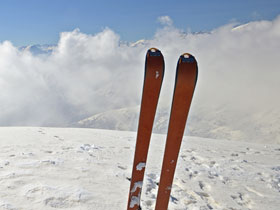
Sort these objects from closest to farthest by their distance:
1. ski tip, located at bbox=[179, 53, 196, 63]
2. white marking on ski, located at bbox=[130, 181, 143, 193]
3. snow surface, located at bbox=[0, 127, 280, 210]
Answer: ski tip, located at bbox=[179, 53, 196, 63] → white marking on ski, located at bbox=[130, 181, 143, 193] → snow surface, located at bbox=[0, 127, 280, 210]

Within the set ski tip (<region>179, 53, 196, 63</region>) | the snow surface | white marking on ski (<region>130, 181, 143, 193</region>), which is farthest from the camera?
the snow surface

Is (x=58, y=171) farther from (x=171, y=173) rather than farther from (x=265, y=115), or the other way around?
(x=265, y=115)

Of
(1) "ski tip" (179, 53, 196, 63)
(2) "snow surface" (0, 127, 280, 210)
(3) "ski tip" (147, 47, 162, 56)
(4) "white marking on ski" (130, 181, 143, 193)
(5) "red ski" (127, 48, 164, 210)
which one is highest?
(3) "ski tip" (147, 47, 162, 56)

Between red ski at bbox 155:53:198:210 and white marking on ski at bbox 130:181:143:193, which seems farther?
white marking on ski at bbox 130:181:143:193

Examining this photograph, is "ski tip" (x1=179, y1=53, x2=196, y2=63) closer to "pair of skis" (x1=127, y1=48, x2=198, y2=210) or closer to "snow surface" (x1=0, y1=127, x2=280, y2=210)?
"pair of skis" (x1=127, y1=48, x2=198, y2=210)

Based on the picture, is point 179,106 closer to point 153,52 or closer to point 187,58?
point 187,58

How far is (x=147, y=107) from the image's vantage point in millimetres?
2789

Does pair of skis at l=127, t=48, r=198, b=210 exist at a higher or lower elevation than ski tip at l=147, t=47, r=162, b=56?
lower

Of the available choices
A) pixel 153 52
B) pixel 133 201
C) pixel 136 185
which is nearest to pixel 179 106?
pixel 153 52

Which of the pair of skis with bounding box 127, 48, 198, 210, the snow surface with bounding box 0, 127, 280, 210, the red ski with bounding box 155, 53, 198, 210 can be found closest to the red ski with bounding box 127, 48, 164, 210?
the pair of skis with bounding box 127, 48, 198, 210

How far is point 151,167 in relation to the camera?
575cm

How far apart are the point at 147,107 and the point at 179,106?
0.36 meters

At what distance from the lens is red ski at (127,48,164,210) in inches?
103

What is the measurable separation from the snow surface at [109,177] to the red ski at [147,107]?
765 mm
